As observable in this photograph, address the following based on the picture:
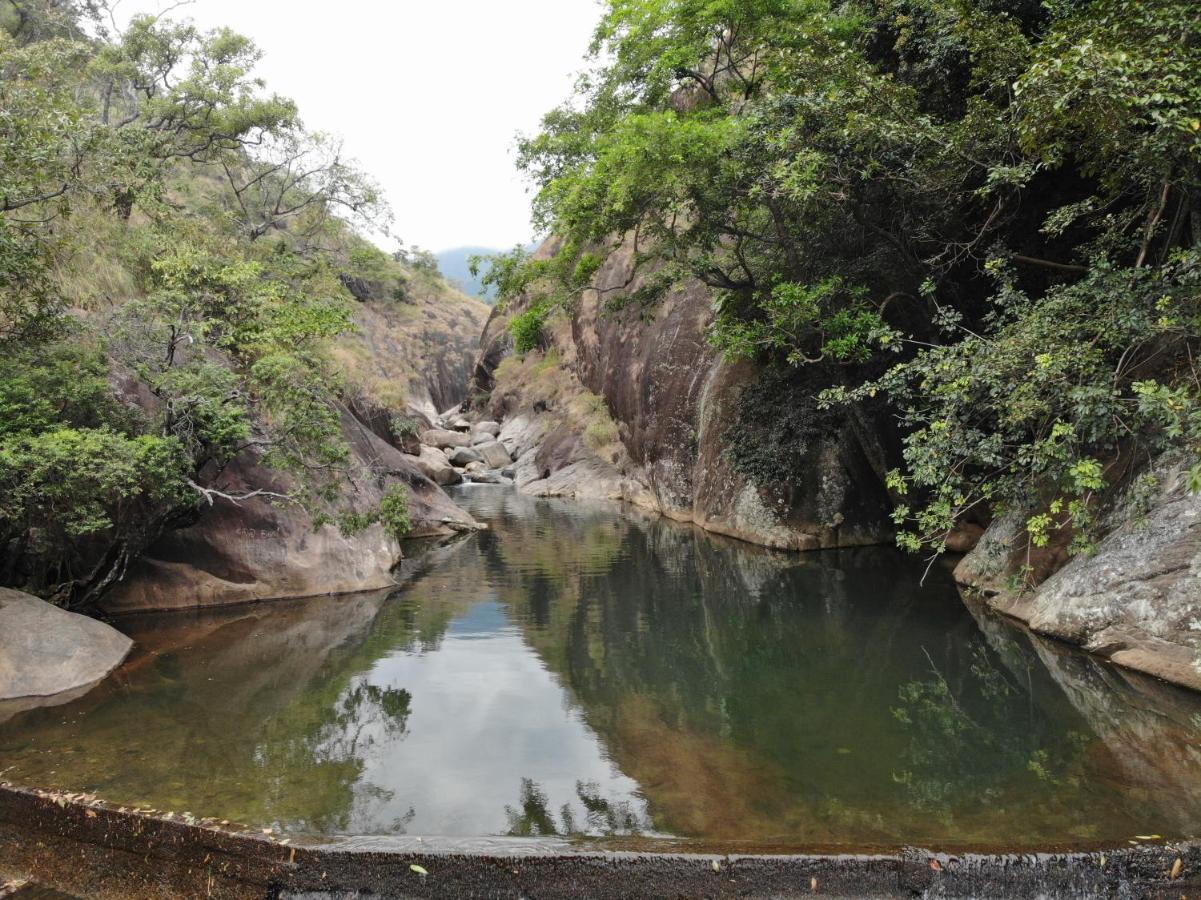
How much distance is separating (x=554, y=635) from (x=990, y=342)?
22.7 feet

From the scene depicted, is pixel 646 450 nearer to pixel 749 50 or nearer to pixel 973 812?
pixel 749 50

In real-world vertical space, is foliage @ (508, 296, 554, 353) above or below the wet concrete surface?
above

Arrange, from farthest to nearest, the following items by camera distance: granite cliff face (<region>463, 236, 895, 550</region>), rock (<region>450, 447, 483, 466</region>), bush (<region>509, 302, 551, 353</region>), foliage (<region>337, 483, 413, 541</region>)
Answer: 1. rock (<region>450, 447, 483, 466</region>)
2. bush (<region>509, 302, 551, 353</region>)
3. granite cliff face (<region>463, 236, 895, 550</region>)
4. foliage (<region>337, 483, 413, 541</region>)

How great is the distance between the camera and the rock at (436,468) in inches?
1284

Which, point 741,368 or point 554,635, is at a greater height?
point 741,368

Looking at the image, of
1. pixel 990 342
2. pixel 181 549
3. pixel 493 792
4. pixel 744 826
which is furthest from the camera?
pixel 181 549

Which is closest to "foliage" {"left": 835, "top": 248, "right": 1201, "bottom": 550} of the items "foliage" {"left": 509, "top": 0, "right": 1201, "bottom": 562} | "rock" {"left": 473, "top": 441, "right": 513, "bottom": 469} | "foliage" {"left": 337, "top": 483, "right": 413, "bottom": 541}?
"foliage" {"left": 509, "top": 0, "right": 1201, "bottom": 562}

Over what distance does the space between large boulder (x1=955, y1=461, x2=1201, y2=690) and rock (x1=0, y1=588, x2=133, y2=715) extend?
37.3 ft

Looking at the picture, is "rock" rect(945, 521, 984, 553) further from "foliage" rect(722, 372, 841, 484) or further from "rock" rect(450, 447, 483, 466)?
"rock" rect(450, 447, 483, 466)

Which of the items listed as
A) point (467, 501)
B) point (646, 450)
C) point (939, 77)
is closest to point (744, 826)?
point (939, 77)

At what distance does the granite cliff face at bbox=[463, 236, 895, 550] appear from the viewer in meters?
17.1

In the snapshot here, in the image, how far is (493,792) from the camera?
5.63 meters

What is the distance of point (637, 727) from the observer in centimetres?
702

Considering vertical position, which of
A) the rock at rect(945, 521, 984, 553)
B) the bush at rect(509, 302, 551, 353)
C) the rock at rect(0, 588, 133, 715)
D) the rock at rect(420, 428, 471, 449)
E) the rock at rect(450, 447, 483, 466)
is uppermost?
the bush at rect(509, 302, 551, 353)
